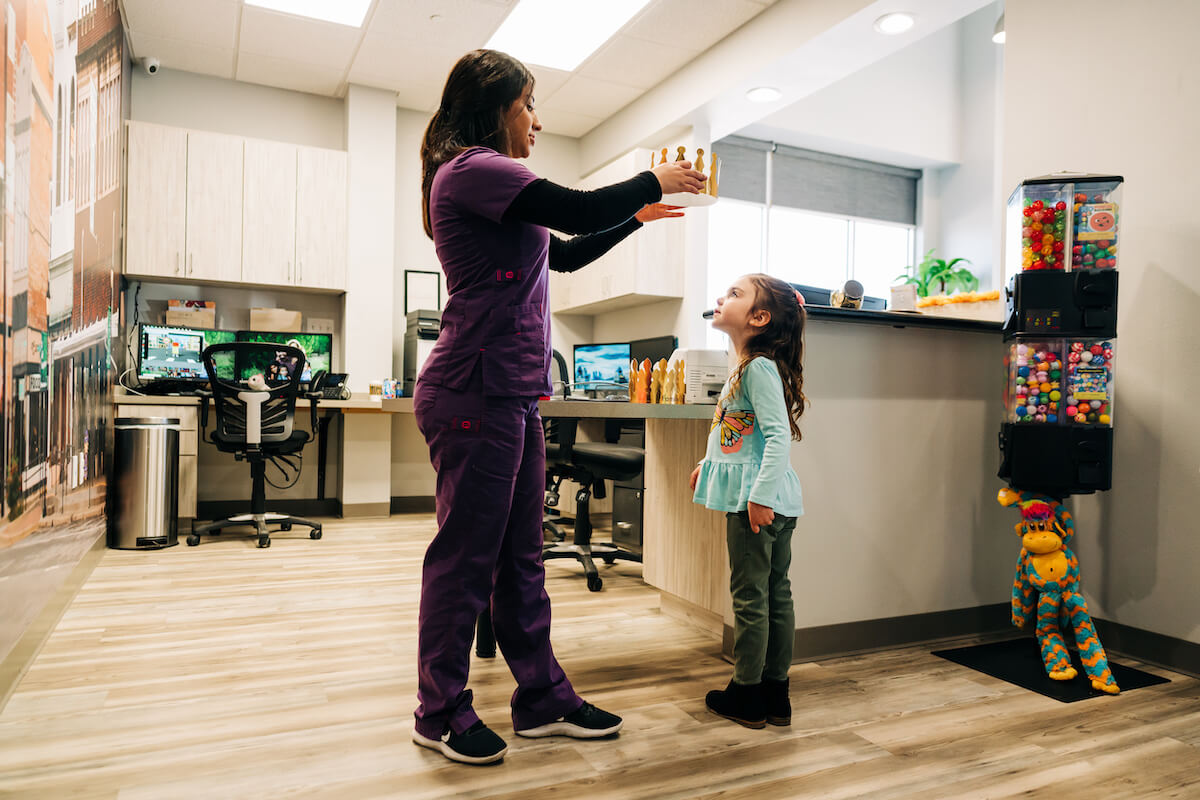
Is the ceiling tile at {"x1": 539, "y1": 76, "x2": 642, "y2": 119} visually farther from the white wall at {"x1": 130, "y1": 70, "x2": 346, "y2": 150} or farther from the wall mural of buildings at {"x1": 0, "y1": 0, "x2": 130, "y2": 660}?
the wall mural of buildings at {"x1": 0, "y1": 0, "x2": 130, "y2": 660}

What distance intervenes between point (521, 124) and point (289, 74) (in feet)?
13.1

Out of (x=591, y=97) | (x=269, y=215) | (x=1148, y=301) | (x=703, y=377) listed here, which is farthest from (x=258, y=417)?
Result: (x=1148, y=301)

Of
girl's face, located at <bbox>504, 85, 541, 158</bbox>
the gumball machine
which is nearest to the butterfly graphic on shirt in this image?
girl's face, located at <bbox>504, 85, 541, 158</bbox>

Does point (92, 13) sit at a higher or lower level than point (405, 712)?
higher

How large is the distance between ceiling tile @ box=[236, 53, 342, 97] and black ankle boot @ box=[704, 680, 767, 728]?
444cm

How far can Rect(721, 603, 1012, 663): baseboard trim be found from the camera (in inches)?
87.0

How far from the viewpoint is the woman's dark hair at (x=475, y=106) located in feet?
4.96

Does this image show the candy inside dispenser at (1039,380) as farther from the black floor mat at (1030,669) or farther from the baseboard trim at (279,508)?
the baseboard trim at (279,508)

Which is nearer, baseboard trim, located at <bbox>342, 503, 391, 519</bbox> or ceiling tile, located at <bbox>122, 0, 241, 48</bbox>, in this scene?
ceiling tile, located at <bbox>122, 0, 241, 48</bbox>

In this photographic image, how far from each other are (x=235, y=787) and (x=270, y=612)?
4.36 ft

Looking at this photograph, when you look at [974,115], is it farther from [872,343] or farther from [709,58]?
[872,343]

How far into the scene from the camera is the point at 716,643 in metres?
2.36

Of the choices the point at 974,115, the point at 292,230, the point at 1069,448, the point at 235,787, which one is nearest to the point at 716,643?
the point at 1069,448

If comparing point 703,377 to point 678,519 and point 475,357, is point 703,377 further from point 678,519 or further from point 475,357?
point 475,357
